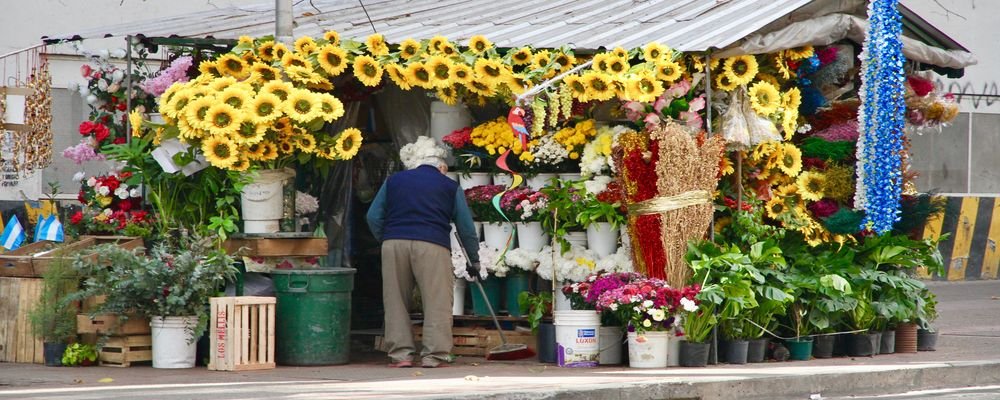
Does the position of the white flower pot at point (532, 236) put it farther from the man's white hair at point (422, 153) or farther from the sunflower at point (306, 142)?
the sunflower at point (306, 142)

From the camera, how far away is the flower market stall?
35.4ft

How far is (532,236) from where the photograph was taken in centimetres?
1170

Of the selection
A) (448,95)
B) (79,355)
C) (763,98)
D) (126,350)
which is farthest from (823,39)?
(79,355)

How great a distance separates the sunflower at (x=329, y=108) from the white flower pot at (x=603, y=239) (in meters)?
2.14

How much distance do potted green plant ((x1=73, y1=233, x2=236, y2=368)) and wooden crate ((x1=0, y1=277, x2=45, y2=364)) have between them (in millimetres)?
569

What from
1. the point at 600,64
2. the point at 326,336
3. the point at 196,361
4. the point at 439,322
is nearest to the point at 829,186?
the point at 600,64

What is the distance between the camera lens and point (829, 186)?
11812 mm

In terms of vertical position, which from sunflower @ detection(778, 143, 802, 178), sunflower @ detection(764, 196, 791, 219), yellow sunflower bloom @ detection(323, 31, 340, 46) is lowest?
sunflower @ detection(764, 196, 791, 219)

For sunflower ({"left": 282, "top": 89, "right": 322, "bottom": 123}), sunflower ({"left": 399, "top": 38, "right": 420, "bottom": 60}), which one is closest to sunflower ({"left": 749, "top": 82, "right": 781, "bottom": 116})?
sunflower ({"left": 399, "top": 38, "right": 420, "bottom": 60})

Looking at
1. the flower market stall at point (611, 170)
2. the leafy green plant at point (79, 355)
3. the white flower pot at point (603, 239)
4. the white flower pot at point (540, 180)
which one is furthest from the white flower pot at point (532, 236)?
the leafy green plant at point (79, 355)

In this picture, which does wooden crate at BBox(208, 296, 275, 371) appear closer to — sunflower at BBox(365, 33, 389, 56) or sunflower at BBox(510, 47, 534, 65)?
sunflower at BBox(365, 33, 389, 56)

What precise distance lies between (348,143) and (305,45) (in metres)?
0.83

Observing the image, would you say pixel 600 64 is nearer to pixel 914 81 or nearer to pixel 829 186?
pixel 829 186

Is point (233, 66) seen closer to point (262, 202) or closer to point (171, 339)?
point (262, 202)
